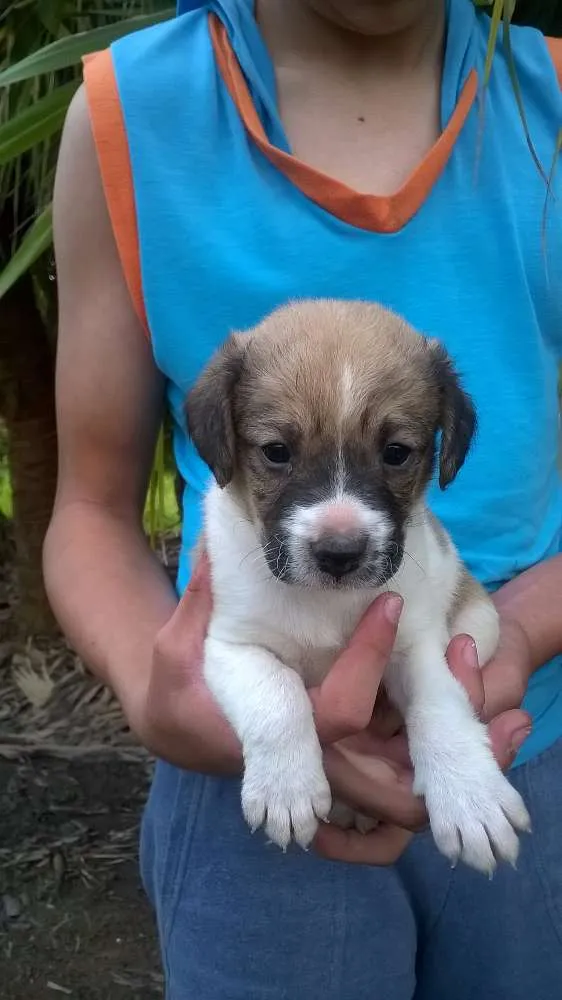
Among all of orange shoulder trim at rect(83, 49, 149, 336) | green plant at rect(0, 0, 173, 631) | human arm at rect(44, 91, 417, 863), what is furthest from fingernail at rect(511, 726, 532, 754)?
green plant at rect(0, 0, 173, 631)

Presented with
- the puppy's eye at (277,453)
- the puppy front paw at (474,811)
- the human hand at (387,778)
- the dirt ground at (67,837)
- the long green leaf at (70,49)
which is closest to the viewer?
the puppy front paw at (474,811)

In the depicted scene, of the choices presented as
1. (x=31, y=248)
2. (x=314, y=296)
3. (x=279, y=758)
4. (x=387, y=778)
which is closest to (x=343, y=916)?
(x=387, y=778)

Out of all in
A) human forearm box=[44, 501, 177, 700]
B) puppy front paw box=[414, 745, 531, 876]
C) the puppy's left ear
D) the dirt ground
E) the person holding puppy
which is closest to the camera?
puppy front paw box=[414, 745, 531, 876]

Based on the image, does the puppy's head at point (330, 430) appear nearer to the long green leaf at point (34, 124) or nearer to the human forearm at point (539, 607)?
the human forearm at point (539, 607)

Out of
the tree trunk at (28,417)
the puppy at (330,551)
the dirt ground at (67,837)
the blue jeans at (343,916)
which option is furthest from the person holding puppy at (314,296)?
the tree trunk at (28,417)

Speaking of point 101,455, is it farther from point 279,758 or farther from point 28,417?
point 28,417

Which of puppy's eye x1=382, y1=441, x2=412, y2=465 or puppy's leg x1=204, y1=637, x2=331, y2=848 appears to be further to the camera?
puppy's eye x1=382, y1=441, x2=412, y2=465

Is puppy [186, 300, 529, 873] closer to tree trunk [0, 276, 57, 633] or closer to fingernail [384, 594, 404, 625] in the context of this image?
fingernail [384, 594, 404, 625]
